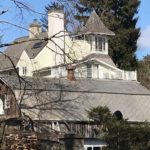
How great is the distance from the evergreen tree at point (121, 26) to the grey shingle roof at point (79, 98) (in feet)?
57.3

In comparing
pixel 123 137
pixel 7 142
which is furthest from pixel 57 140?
pixel 7 142

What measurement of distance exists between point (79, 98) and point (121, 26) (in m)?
28.8

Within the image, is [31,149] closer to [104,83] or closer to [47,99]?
[47,99]

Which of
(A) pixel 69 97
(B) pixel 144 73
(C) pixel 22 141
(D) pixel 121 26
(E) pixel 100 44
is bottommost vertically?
(C) pixel 22 141

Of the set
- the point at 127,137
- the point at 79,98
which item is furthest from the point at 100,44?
the point at 127,137

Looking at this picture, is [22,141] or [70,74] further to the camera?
[70,74]

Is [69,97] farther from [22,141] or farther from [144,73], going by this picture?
[144,73]

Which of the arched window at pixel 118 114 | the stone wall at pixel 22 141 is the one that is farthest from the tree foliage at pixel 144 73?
the stone wall at pixel 22 141

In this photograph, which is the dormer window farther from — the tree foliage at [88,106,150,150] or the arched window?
the tree foliage at [88,106,150,150]

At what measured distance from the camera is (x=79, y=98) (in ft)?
167

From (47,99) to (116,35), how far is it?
1211 inches

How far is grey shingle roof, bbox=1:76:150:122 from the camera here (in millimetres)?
45906

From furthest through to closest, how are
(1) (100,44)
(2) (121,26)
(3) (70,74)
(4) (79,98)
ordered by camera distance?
(2) (121,26) → (1) (100,44) → (3) (70,74) → (4) (79,98)

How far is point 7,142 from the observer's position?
69.5 feet
